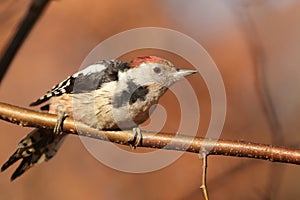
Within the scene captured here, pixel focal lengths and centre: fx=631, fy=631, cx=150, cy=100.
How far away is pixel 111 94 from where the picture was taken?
1.99m

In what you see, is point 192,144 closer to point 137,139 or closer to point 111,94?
point 137,139

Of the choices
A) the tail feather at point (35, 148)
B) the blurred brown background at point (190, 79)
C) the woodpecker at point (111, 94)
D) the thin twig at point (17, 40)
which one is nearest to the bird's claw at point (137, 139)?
the woodpecker at point (111, 94)

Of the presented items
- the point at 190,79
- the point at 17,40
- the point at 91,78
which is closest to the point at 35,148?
the point at 91,78

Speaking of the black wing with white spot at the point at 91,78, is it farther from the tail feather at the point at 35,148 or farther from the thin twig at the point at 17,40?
the thin twig at the point at 17,40

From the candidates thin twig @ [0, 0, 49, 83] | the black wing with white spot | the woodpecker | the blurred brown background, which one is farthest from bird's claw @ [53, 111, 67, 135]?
the blurred brown background

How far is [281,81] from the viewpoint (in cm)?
351

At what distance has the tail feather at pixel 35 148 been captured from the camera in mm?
2217

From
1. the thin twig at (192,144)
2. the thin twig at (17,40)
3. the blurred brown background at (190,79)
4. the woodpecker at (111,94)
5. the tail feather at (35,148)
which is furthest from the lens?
the blurred brown background at (190,79)

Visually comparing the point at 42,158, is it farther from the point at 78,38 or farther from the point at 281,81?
the point at 281,81

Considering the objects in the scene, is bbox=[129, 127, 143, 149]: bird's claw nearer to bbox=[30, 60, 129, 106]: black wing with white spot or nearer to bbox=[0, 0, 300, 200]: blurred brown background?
bbox=[30, 60, 129, 106]: black wing with white spot

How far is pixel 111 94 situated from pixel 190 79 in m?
1.48

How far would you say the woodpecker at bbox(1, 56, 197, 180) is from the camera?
196cm

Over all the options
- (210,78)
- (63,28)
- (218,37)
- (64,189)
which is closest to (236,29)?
(218,37)

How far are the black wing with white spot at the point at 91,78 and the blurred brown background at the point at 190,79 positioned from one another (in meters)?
0.81
